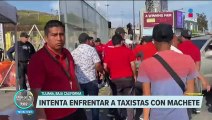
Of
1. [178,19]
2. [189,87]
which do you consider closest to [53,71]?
[189,87]

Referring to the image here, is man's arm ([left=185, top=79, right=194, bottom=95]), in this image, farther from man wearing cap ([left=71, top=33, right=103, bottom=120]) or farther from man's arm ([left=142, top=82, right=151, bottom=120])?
man wearing cap ([left=71, top=33, right=103, bottom=120])

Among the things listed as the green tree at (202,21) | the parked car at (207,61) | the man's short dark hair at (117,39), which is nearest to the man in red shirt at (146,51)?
the man's short dark hair at (117,39)

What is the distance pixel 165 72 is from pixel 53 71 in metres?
1.05

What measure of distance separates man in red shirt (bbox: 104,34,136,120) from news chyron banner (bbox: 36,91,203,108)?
2.85m

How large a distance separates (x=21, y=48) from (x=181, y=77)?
846 cm

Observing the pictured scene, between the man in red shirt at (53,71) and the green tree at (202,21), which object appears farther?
the green tree at (202,21)

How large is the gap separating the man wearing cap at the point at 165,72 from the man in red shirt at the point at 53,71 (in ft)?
2.59

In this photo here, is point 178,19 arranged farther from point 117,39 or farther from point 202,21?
point 202,21

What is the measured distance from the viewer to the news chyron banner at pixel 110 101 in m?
3.35

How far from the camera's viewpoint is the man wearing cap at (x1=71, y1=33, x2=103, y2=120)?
687 cm

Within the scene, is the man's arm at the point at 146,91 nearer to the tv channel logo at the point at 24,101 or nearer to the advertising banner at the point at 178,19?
the tv channel logo at the point at 24,101

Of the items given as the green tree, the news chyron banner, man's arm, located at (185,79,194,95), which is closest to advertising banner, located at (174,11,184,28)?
the news chyron banner

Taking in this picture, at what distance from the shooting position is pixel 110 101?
423 cm

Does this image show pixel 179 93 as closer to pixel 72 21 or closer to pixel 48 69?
pixel 48 69
